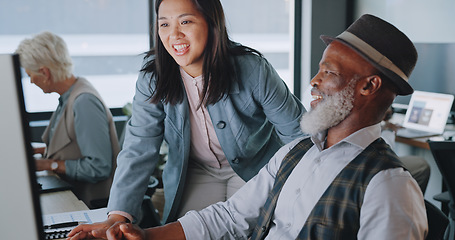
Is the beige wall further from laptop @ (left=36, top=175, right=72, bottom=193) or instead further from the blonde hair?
laptop @ (left=36, top=175, right=72, bottom=193)

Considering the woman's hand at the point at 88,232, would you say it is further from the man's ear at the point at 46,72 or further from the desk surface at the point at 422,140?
the desk surface at the point at 422,140

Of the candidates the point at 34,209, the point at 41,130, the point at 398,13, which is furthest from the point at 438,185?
the point at 34,209

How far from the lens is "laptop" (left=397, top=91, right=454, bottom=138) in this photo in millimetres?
3775

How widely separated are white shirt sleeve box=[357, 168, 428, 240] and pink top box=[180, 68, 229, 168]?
88 cm

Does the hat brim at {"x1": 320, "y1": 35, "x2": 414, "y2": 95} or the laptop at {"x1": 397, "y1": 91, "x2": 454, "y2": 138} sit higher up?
the hat brim at {"x1": 320, "y1": 35, "x2": 414, "y2": 95}

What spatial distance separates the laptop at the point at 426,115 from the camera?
3775 mm

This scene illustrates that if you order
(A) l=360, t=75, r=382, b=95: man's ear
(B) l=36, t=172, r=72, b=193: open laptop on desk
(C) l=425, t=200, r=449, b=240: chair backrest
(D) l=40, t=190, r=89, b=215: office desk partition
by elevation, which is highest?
(A) l=360, t=75, r=382, b=95: man's ear

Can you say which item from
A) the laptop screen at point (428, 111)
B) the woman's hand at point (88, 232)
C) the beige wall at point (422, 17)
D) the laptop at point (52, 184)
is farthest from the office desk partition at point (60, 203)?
the beige wall at point (422, 17)

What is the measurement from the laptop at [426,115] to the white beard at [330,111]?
2312 mm

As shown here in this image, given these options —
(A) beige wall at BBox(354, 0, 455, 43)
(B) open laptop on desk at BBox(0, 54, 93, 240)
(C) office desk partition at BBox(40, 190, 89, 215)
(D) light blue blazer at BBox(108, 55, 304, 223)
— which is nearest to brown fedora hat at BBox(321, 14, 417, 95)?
(D) light blue blazer at BBox(108, 55, 304, 223)

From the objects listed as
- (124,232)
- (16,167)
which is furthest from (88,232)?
(16,167)

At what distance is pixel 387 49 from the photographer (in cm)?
142

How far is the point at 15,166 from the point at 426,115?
12.1 ft

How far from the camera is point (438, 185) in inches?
160
